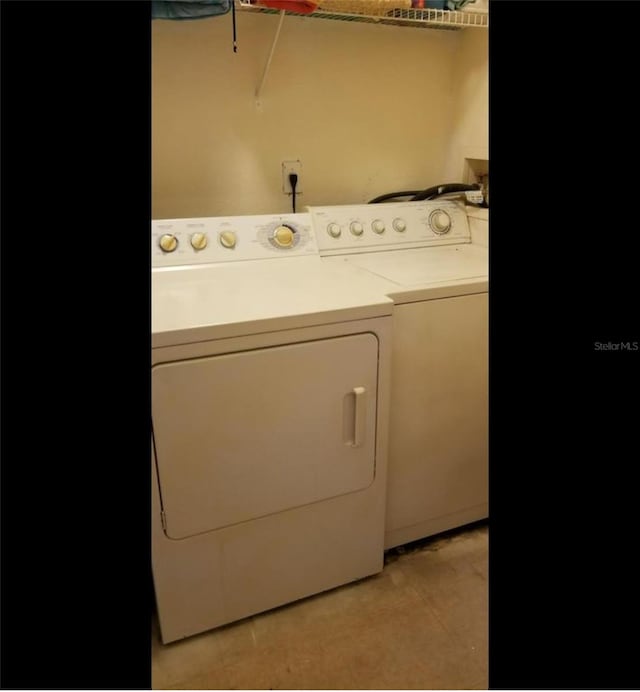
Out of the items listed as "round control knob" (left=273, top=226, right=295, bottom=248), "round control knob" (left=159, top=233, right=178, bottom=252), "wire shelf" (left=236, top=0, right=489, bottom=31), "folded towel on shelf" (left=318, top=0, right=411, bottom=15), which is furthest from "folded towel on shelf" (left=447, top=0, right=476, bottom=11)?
"round control knob" (left=159, top=233, right=178, bottom=252)

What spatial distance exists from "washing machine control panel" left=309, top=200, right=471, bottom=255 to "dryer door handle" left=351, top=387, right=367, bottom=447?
2.10 feet

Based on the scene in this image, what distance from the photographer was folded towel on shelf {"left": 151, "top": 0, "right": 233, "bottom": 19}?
1.50 meters

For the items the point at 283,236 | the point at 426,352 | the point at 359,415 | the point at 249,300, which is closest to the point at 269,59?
the point at 283,236

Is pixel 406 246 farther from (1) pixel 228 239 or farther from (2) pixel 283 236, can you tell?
(1) pixel 228 239

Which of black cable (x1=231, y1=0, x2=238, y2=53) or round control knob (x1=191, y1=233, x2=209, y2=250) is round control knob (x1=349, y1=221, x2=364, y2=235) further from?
black cable (x1=231, y1=0, x2=238, y2=53)

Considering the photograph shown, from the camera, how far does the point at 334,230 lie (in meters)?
1.87

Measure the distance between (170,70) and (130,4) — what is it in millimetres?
1600

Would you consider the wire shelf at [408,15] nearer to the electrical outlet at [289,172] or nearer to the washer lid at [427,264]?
the electrical outlet at [289,172]

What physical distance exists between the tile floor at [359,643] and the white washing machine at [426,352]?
7.4 inches

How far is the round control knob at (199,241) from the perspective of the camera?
1669 millimetres

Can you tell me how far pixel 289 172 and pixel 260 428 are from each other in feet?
3.66

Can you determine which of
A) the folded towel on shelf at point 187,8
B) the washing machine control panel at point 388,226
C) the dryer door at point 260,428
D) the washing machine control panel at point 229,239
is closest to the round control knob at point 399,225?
the washing machine control panel at point 388,226
